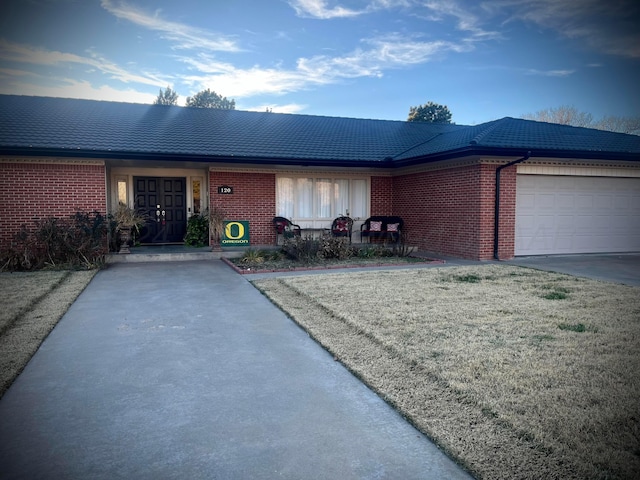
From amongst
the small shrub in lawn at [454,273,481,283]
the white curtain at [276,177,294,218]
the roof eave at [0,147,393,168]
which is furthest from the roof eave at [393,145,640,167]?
the white curtain at [276,177,294,218]

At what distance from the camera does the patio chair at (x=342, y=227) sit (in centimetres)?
1435

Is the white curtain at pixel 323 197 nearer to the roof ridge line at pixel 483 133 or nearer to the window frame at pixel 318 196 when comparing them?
the window frame at pixel 318 196

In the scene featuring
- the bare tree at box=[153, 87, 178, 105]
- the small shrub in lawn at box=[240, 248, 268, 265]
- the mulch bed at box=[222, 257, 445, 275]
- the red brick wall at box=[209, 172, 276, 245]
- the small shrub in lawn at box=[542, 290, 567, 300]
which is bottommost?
the small shrub in lawn at box=[542, 290, 567, 300]

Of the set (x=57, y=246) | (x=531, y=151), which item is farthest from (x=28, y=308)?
(x=531, y=151)

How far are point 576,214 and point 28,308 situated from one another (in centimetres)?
1314

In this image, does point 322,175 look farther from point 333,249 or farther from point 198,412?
point 198,412

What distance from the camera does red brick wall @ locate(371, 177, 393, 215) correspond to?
15.7 m

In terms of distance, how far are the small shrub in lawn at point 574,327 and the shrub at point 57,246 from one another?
31.6 feet

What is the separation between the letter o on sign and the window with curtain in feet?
6.13

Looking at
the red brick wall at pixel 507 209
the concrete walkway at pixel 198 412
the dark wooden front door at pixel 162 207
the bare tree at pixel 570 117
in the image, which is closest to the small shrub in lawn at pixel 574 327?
the concrete walkway at pixel 198 412

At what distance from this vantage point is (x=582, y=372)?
392cm

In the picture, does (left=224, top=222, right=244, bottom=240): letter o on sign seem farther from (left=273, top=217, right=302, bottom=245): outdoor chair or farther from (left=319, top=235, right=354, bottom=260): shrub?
(left=319, top=235, right=354, bottom=260): shrub

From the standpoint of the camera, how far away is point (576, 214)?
12.7 metres

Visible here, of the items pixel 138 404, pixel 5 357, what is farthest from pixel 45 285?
pixel 138 404
